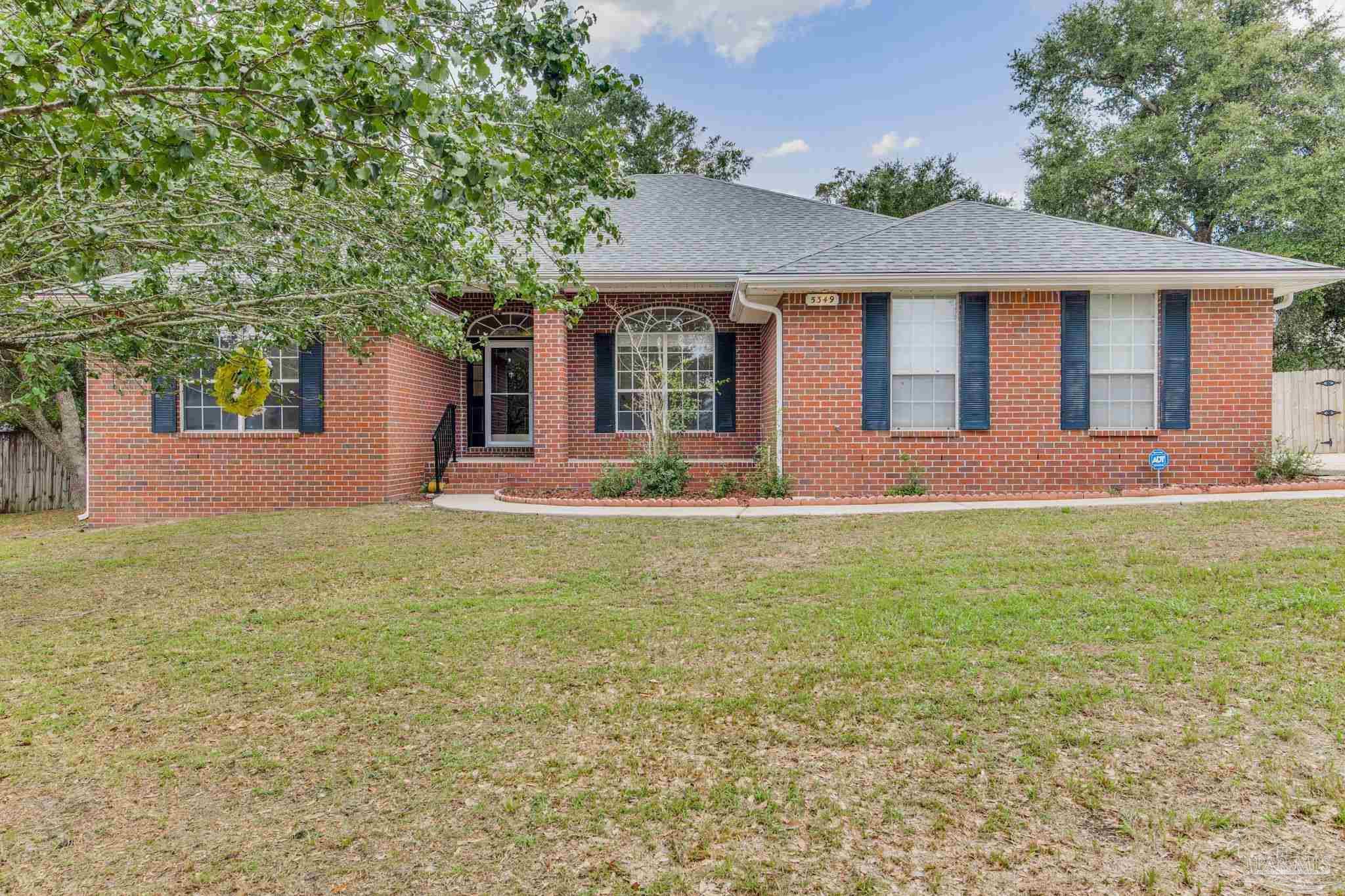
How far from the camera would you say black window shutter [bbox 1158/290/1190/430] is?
31.5 feet

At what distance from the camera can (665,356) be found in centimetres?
1203

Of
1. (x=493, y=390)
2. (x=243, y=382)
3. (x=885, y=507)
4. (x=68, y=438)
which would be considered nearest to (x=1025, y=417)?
(x=885, y=507)

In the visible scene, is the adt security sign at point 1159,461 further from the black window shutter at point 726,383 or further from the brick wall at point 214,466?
the brick wall at point 214,466

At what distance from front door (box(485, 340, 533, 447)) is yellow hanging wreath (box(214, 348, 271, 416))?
11.9 feet

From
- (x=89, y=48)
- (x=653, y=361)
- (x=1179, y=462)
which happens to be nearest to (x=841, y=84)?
(x=653, y=361)

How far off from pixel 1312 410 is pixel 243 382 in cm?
1819

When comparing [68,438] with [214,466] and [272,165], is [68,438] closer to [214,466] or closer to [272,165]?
[214,466]

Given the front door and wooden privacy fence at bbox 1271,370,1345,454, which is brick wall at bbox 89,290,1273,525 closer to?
the front door

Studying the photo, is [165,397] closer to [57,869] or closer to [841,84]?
[57,869]

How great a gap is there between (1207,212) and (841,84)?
11.3m

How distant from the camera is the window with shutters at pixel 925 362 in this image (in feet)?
32.1

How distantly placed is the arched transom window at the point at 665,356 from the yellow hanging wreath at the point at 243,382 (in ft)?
16.5

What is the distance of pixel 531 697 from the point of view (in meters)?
3.56

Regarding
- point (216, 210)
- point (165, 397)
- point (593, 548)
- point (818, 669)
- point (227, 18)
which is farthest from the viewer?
point (165, 397)
